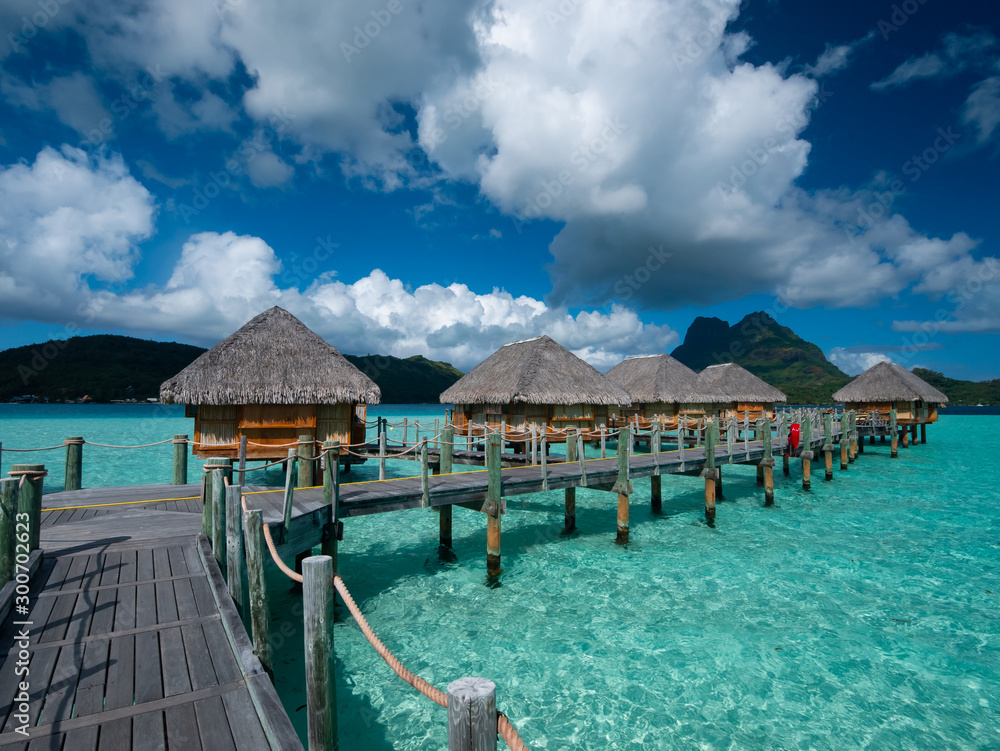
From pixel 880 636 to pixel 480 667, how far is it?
20.0 ft

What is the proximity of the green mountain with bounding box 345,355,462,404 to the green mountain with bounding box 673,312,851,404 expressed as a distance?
8282 centimetres

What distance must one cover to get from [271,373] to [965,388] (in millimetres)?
179776

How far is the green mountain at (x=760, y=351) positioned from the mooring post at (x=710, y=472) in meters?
133

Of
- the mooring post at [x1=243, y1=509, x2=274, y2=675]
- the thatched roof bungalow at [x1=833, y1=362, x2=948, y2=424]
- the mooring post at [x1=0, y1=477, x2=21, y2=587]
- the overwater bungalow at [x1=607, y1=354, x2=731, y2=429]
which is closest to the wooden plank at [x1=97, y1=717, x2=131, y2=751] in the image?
the mooring post at [x1=243, y1=509, x2=274, y2=675]


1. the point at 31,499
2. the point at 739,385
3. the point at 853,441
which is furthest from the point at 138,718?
the point at 739,385

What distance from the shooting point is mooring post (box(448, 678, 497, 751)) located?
192 cm

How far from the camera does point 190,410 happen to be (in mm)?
15203

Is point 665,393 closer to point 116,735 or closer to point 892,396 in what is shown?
point 892,396

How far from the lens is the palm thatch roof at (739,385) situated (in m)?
30.9

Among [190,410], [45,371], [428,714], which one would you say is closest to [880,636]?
[428,714]

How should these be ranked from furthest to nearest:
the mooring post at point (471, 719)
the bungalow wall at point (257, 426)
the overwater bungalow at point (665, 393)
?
the overwater bungalow at point (665, 393) → the bungalow wall at point (257, 426) → the mooring post at point (471, 719)

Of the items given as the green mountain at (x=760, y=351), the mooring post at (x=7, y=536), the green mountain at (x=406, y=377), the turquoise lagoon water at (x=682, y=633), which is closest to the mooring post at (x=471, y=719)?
the turquoise lagoon water at (x=682, y=633)

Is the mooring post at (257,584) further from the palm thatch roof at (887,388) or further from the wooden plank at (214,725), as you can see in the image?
the palm thatch roof at (887,388)

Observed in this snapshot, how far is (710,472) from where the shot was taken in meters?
13.5
